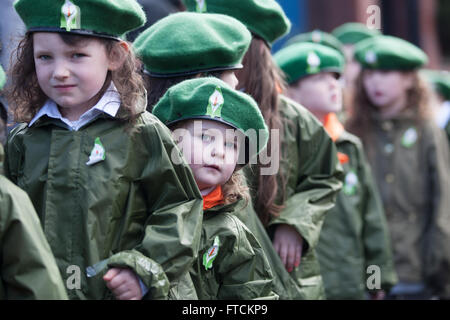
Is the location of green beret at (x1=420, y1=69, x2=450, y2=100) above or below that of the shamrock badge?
below

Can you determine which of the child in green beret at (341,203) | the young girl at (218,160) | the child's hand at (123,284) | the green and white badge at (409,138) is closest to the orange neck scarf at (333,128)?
the child in green beret at (341,203)

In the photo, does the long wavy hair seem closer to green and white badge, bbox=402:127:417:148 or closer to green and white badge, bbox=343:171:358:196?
green and white badge, bbox=343:171:358:196

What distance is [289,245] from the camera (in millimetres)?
4551

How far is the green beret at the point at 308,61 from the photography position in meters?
5.90

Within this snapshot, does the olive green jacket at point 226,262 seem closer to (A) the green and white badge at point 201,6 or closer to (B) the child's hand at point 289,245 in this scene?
(B) the child's hand at point 289,245

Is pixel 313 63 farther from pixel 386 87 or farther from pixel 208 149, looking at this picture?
pixel 208 149

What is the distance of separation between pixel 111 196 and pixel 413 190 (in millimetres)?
4614

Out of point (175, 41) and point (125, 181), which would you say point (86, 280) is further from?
point (175, 41)

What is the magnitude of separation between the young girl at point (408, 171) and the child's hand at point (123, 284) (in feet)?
15.0

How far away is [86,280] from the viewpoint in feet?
10.7

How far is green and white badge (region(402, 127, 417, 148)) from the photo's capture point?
7.45 meters

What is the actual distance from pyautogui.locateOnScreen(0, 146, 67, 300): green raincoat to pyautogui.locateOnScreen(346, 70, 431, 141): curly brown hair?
500 cm

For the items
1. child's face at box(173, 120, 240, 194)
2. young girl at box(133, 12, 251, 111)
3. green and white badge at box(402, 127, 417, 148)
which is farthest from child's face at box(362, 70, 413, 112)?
child's face at box(173, 120, 240, 194)

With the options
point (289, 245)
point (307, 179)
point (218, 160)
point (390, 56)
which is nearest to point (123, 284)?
point (218, 160)
